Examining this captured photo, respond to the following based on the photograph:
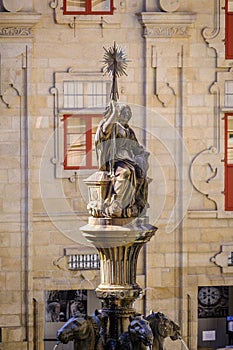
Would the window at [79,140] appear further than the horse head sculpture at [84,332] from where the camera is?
Yes

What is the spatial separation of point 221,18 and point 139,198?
39.6ft

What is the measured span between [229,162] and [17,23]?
396 cm

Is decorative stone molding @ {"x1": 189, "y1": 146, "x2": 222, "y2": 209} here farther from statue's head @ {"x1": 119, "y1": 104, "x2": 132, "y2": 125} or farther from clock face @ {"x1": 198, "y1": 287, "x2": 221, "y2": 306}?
statue's head @ {"x1": 119, "y1": 104, "x2": 132, "y2": 125}

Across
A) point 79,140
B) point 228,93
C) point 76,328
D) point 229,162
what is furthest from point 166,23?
point 76,328

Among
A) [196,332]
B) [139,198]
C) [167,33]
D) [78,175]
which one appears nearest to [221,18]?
[167,33]

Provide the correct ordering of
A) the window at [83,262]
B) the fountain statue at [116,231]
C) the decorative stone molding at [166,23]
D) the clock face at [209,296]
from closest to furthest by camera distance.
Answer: the fountain statue at [116,231] < the decorative stone molding at [166,23] < the window at [83,262] < the clock face at [209,296]

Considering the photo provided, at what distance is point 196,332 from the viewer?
80.5 feet

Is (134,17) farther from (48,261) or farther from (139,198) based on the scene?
(139,198)

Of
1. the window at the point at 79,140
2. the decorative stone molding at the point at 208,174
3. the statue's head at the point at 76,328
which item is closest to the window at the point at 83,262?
the window at the point at 79,140

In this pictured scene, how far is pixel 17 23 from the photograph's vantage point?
23.5 metres

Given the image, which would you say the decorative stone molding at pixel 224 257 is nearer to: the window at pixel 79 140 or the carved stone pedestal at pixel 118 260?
the window at pixel 79 140

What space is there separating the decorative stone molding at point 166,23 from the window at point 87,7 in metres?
0.54

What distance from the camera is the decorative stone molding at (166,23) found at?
931 inches

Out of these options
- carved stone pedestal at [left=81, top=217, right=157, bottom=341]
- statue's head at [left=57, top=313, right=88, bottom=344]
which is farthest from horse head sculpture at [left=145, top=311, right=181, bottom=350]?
statue's head at [left=57, top=313, right=88, bottom=344]
